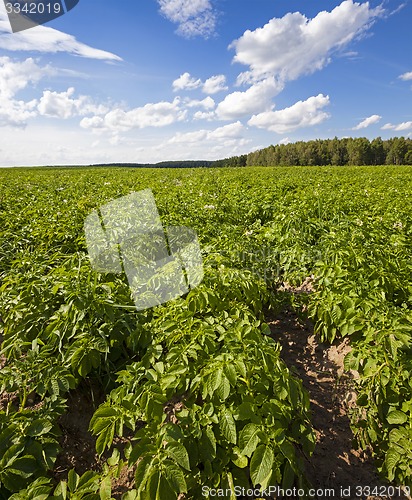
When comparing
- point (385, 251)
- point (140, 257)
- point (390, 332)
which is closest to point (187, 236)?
point (140, 257)

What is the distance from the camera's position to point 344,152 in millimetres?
72375

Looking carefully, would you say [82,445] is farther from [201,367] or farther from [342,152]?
[342,152]

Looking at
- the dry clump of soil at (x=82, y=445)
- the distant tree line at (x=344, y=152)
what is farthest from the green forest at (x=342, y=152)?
the dry clump of soil at (x=82, y=445)

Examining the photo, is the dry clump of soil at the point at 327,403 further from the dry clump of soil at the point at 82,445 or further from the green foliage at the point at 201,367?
the dry clump of soil at the point at 82,445

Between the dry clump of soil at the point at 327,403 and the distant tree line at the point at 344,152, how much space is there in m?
74.0

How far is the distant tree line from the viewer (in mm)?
67688

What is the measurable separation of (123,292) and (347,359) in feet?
6.14

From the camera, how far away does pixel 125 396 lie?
5.53ft

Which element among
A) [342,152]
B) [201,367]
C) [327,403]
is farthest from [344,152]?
[201,367]

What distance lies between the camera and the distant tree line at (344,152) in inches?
2665

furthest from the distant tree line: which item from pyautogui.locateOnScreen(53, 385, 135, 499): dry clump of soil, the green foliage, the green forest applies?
pyautogui.locateOnScreen(53, 385, 135, 499): dry clump of soil

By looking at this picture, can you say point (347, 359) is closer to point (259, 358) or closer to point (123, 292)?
point (259, 358)

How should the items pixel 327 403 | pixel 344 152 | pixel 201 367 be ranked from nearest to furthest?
pixel 201 367, pixel 327 403, pixel 344 152

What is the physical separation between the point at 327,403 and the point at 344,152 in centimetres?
8045
